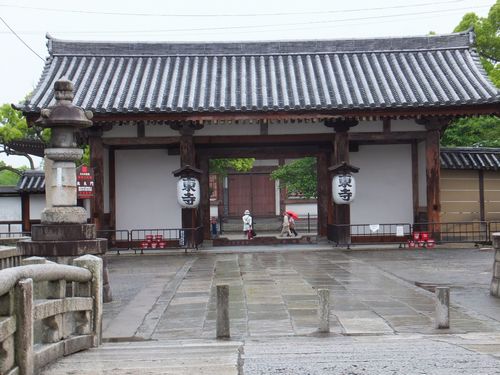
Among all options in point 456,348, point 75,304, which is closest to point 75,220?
point 75,304

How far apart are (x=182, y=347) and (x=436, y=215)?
14.0 metres

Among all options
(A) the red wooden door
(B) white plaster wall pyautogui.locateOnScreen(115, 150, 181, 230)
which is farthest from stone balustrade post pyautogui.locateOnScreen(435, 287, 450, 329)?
(A) the red wooden door

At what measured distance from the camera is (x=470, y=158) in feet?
71.3

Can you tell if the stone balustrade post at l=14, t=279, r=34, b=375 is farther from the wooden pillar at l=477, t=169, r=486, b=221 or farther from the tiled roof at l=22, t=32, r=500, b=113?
the wooden pillar at l=477, t=169, r=486, b=221

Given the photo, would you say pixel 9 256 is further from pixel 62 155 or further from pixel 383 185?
pixel 383 185

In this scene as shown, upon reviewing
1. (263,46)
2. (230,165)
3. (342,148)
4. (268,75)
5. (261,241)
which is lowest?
(261,241)

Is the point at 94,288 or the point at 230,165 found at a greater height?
the point at 230,165

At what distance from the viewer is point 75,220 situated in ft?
34.0

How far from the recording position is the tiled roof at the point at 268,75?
64.3 ft

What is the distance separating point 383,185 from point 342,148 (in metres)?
2.74

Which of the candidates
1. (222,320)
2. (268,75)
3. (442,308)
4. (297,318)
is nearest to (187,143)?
(268,75)

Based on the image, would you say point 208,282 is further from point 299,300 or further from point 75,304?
point 75,304

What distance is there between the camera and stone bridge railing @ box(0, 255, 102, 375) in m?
5.21

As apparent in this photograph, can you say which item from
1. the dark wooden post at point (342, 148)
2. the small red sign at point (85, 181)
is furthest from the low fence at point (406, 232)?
the small red sign at point (85, 181)
